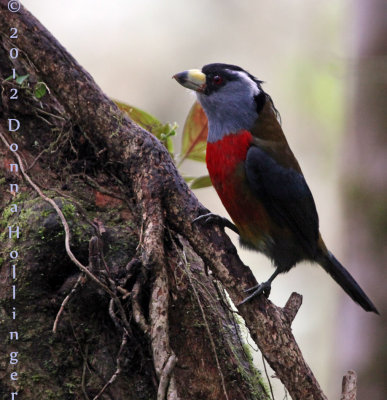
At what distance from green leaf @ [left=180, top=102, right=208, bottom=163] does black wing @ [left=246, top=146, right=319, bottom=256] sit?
1.39 feet

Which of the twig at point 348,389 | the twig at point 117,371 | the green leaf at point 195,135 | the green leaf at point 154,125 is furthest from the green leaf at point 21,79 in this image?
the twig at point 348,389

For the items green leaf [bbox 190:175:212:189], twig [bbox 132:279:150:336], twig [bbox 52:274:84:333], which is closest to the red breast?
green leaf [bbox 190:175:212:189]

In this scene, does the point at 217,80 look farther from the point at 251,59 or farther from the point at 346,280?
the point at 251,59

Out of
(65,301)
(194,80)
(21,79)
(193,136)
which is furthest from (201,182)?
(65,301)

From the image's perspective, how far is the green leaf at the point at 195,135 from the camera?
288cm

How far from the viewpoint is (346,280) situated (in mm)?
2857

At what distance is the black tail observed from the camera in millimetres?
2822

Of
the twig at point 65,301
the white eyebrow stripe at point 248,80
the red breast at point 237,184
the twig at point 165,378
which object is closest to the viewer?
the twig at point 165,378

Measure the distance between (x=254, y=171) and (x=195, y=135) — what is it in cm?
53

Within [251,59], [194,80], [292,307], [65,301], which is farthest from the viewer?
[251,59]

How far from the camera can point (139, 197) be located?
215 centimetres

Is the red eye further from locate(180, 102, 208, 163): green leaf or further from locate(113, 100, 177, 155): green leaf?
locate(113, 100, 177, 155): green leaf

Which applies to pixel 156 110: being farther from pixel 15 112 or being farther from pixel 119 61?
pixel 15 112

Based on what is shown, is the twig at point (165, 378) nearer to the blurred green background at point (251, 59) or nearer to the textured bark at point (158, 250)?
the textured bark at point (158, 250)
